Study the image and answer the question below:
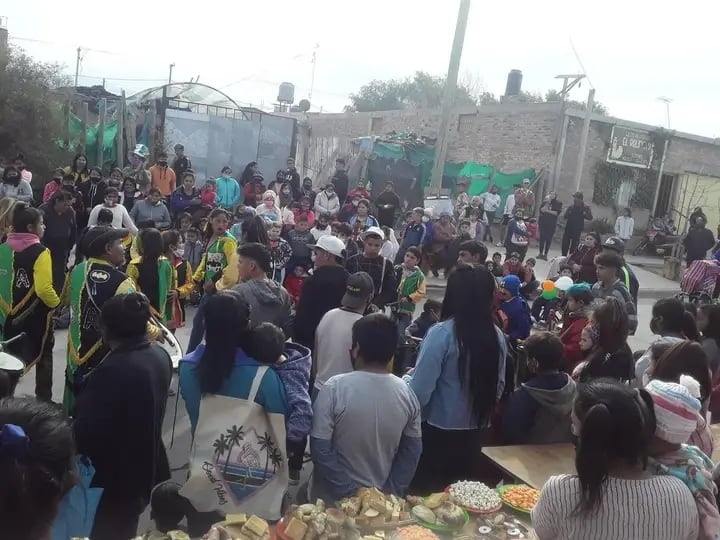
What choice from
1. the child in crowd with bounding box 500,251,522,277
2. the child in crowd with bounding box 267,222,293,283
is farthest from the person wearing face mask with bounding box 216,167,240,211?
the child in crowd with bounding box 500,251,522,277

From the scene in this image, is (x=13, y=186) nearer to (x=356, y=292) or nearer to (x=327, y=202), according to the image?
(x=327, y=202)

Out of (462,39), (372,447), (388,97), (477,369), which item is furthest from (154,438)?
(388,97)

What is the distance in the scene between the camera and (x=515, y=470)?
11.3ft

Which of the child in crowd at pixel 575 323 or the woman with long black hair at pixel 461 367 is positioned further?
the child in crowd at pixel 575 323

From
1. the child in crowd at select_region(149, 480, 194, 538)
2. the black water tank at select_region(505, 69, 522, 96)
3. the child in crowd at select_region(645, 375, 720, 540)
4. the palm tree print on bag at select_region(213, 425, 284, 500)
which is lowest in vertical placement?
the child in crowd at select_region(149, 480, 194, 538)

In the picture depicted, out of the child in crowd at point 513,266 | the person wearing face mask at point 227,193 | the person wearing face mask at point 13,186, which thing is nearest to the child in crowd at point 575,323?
the child in crowd at point 513,266

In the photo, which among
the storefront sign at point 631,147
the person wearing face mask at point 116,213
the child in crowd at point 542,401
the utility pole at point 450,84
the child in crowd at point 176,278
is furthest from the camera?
the storefront sign at point 631,147

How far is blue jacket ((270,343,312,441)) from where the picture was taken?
113 inches

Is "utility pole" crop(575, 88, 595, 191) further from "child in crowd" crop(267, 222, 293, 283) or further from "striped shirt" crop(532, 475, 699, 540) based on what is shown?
"striped shirt" crop(532, 475, 699, 540)

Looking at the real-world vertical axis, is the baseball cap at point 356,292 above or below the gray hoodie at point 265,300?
above

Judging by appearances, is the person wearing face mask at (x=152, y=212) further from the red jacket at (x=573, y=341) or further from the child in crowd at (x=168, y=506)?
the child in crowd at (x=168, y=506)

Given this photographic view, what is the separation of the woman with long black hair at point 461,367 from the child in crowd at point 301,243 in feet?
15.8

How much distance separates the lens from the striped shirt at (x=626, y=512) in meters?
2.09

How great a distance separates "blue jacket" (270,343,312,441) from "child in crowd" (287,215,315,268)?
5.18 m
